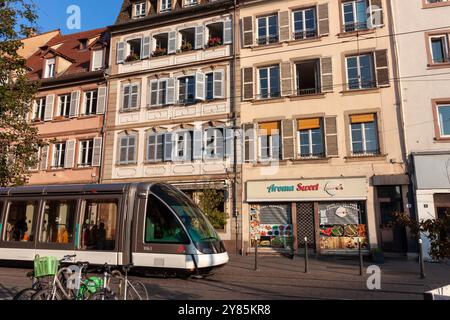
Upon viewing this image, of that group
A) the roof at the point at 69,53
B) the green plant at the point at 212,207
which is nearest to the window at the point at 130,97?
the roof at the point at 69,53

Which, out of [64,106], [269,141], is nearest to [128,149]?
[64,106]

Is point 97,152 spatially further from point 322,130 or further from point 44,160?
point 322,130

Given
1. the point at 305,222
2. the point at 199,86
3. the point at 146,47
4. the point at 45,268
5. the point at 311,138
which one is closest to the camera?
the point at 45,268

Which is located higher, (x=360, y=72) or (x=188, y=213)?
(x=360, y=72)

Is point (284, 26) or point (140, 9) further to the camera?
point (140, 9)

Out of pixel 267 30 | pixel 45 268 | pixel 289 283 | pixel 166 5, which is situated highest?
pixel 166 5

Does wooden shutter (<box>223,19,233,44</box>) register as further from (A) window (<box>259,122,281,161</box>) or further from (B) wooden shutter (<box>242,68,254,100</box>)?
(A) window (<box>259,122,281,161</box>)

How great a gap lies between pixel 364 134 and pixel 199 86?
8461 mm

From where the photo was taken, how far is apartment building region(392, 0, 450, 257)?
15.2 meters

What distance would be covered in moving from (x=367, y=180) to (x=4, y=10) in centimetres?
1548

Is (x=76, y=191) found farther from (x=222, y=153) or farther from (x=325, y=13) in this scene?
(x=325, y=13)

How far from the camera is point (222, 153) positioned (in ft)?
61.3

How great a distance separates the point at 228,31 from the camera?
779 inches

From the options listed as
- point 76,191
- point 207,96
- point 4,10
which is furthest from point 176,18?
point 76,191
